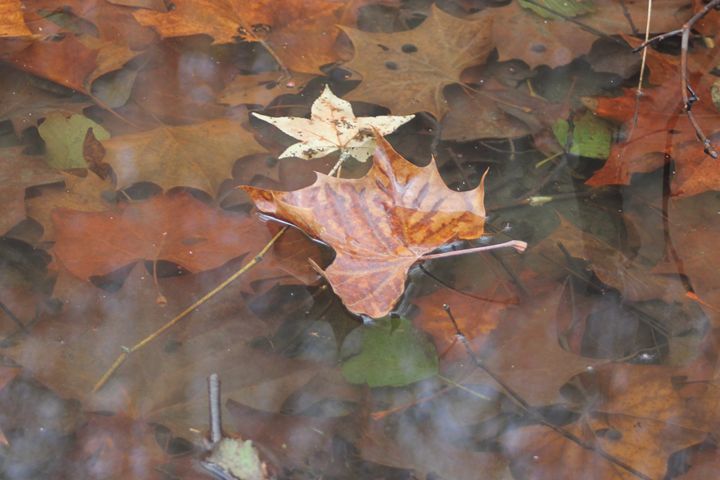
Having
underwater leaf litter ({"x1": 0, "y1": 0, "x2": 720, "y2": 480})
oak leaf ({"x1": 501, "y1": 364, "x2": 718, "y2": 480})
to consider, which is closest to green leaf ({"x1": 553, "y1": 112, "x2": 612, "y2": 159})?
Result: underwater leaf litter ({"x1": 0, "y1": 0, "x2": 720, "y2": 480})

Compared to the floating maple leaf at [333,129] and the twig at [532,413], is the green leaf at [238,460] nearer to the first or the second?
the twig at [532,413]

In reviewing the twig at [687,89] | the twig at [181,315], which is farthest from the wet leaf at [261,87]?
the twig at [687,89]

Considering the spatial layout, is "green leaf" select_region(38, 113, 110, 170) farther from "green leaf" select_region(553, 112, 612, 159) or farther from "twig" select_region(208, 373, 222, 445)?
"green leaf" select_region(553, 112, 612, 159)

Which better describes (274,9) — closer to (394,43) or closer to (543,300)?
(394,43)

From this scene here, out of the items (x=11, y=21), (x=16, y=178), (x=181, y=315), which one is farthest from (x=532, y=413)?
(x=11, y=21)

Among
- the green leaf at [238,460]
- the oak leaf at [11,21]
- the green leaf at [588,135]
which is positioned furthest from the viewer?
the oak leaf at [11,21]

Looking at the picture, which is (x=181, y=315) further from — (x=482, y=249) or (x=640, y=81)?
(x=640, y=81)
